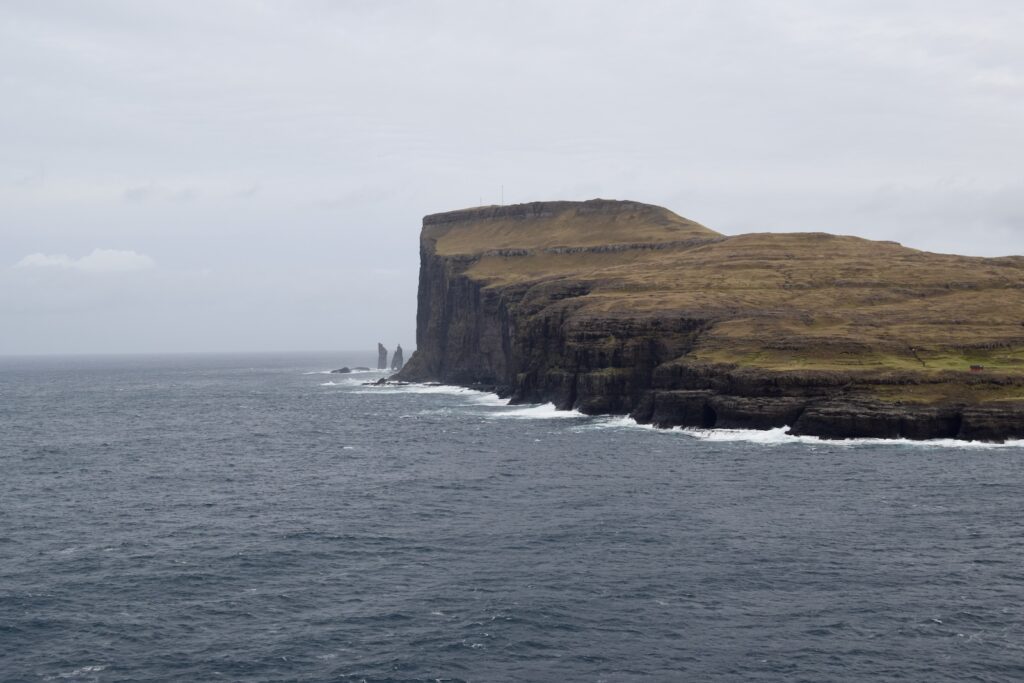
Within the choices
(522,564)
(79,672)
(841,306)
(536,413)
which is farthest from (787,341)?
(79,672)

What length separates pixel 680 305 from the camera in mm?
143875

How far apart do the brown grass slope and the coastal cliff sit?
1.00 feet

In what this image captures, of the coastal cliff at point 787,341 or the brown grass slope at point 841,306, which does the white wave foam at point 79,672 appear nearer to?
the coastal cliff at point 787,341

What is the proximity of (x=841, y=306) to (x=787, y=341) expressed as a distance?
22649 mm

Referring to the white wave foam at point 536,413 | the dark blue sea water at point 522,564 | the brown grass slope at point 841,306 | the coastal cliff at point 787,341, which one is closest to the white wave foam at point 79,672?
the dark blue sea water at point 522,564

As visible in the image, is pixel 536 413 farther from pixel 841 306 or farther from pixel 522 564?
pixel 522 564

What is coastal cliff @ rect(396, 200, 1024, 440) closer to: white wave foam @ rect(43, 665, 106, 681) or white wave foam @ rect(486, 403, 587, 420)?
white wave foam @ rect(486, 403, 587, 420)

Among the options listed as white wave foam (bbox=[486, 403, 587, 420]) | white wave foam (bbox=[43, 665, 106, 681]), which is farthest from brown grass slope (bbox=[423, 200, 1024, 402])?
white wave foam (bbox=[43, 665, 106, 681])

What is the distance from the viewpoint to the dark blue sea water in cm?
4281

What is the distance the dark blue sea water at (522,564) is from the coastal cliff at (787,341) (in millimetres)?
9372

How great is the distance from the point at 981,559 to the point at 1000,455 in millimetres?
39459

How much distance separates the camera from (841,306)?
142 metres

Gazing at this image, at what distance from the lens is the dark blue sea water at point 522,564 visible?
42812 mm

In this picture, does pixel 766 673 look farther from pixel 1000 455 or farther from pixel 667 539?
pixel 1000 455
